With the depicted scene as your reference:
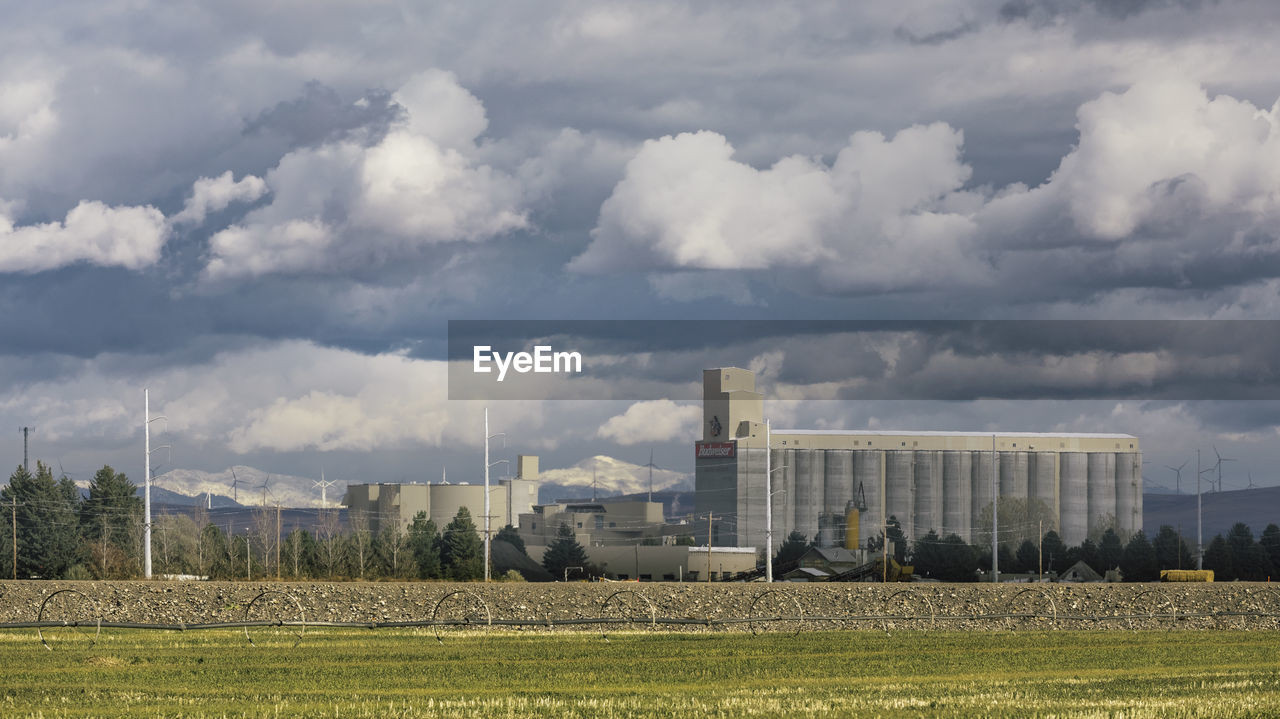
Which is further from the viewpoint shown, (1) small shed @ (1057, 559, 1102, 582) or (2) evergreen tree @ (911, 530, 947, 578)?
(2) evergreen tree @ (911, 530, 947, 578)

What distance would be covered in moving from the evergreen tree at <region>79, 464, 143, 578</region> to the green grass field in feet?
309

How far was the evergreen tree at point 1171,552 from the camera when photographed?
178 meters

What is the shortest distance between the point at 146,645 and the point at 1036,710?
2998 centimetres

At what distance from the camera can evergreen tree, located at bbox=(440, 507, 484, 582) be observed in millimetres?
138500

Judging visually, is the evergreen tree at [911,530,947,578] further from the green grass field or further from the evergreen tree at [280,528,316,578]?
the green grass field

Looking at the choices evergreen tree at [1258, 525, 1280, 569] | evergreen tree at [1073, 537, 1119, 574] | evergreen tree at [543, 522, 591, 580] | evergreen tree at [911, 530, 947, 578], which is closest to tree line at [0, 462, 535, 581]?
evergreen tree at [543, 522, 591, 580]

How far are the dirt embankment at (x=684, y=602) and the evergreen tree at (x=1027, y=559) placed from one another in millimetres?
106546

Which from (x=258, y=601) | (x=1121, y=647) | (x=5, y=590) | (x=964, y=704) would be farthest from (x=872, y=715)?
(x=5, y=590)

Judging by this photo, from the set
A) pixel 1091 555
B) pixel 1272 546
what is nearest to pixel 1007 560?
pixel 1091 555

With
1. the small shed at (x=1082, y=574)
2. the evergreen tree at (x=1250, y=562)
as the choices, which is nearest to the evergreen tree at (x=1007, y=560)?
the small shed at (x=1082, y=574)

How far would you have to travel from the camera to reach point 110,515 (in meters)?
152

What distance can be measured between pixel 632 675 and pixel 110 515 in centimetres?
12766

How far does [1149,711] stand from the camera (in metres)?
28.8

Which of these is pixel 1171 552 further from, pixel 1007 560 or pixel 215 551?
pixel 215 551
